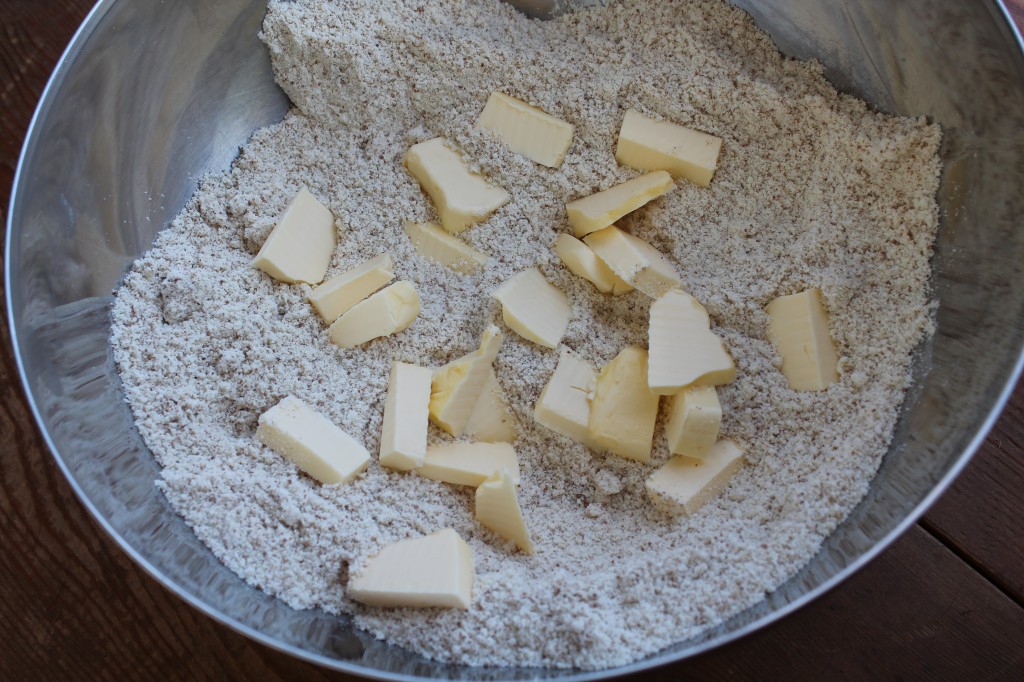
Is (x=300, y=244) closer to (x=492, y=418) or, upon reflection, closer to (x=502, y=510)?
(x=492, y=418)

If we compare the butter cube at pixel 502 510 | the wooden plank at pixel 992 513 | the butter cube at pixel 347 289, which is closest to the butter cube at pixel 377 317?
the butter cube at pixel 347 289

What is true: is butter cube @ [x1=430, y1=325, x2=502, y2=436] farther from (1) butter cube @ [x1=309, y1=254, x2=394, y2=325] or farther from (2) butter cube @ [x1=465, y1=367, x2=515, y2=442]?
(1) butter cube @ [x1=309, y1=254, x2=394, y2=325]

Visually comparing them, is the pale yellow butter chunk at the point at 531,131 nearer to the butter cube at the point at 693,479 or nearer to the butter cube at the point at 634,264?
the butter cube at the point at 634,264

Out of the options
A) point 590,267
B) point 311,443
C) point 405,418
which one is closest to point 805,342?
point 590,267

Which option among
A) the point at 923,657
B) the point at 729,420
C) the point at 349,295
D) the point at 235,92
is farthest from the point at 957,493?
the point at 235,92

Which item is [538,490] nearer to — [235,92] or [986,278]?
[986,278]

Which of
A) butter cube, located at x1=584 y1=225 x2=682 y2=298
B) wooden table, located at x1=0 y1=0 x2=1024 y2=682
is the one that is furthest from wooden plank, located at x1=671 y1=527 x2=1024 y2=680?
butter cube, located at x1=584 y1=225 x2=682 y2=298
